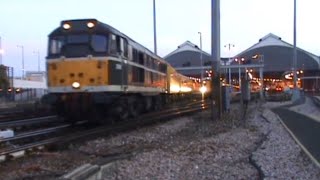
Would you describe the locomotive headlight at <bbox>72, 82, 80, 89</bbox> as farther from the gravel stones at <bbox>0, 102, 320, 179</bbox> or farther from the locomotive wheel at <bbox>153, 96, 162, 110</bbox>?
the locomotive wheel at <bbox>153, 96, 162, 110</bbox>

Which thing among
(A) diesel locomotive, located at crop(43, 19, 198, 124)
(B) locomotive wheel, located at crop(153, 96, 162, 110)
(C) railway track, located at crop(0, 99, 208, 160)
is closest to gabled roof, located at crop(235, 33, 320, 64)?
(B) locomotive wheel, located at crop(153, 96, 162, 110)

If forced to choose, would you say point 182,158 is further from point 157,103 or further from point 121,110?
point 157,103

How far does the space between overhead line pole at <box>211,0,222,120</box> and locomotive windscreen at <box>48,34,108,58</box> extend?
25.2 feet

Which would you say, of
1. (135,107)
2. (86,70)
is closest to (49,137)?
(86,70)

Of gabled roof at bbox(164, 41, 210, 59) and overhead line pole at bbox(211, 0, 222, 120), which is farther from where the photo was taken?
gabled roof at bbox(164, 41, 210, 59)

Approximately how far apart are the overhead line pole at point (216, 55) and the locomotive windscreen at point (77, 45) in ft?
25.2

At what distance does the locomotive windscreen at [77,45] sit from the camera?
21.2 metres

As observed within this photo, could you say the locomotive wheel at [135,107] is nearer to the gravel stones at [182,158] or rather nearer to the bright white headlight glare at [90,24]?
the bright white headlight glare at [90,24]

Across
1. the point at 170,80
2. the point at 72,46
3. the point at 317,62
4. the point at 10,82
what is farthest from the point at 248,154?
the point at 317,62

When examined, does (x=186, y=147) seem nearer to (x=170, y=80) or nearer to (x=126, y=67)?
(x=126, y=67)

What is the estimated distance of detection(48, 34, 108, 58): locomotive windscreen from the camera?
21.2m

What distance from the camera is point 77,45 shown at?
21.5m

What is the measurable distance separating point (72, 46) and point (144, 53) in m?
7.42

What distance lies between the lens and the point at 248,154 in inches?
555
